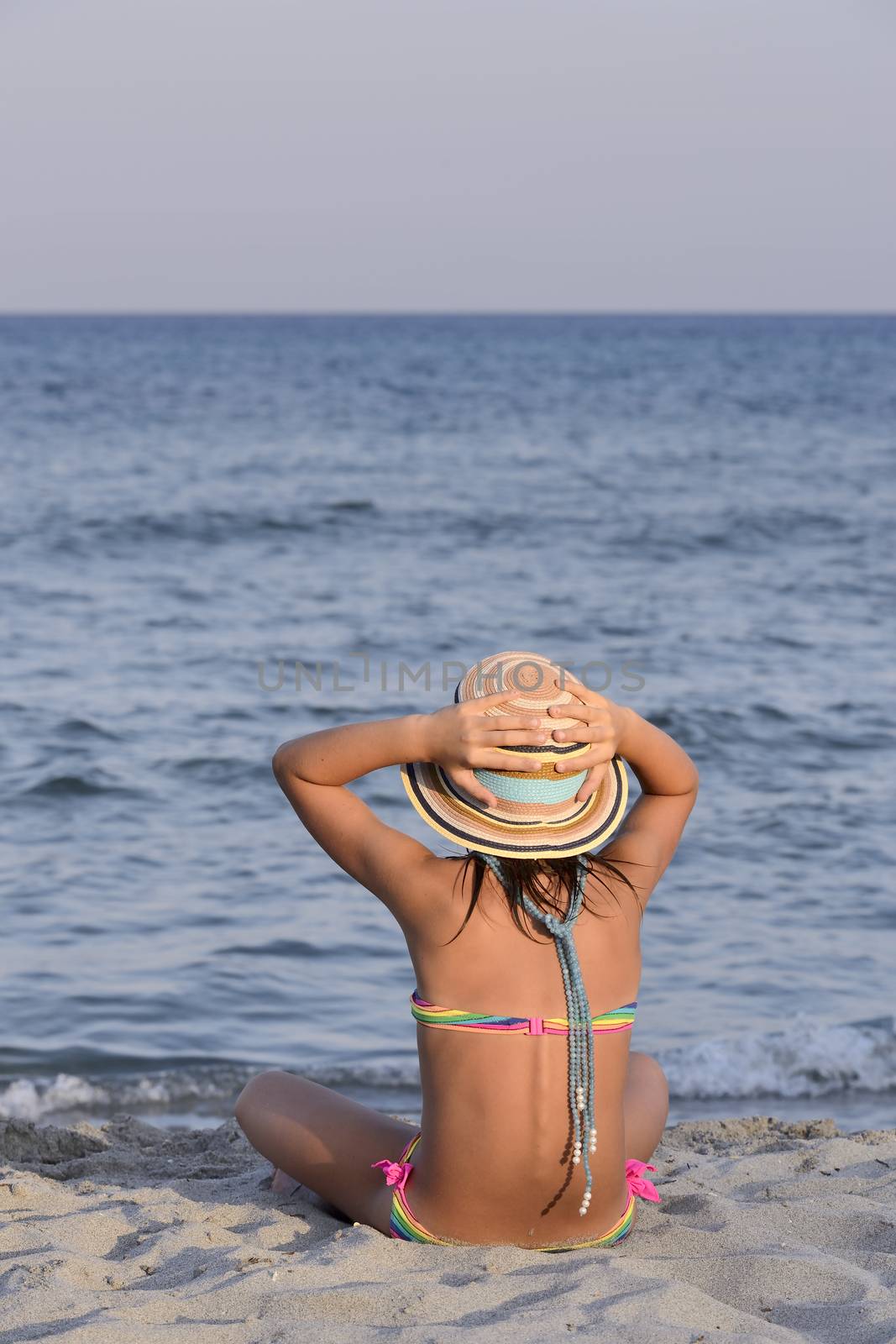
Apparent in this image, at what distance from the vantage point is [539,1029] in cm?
256

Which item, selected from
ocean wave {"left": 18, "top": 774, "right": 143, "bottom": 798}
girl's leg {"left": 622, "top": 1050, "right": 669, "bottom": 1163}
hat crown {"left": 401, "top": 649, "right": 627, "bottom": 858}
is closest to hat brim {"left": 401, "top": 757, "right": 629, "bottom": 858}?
hat crown {"left": 401, "top": 649, "right": 627, "bottom": 858}

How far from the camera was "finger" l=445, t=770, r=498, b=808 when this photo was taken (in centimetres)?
247

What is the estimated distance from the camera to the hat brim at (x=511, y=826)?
2479mm

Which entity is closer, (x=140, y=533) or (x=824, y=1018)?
(x=824, y=1018)

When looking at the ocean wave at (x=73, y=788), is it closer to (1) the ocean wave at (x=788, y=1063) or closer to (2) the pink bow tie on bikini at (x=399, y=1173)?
(1) the ocean wave at (x=788, y=1063)

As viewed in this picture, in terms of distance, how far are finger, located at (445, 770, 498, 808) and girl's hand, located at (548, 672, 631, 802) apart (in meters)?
0.13

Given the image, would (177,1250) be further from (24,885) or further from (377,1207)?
(24,885)

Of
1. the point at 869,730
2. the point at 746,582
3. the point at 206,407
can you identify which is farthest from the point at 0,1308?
the point at 206,407

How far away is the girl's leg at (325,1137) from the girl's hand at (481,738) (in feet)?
2.89

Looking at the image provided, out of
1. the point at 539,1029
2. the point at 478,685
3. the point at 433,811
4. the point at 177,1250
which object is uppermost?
the point at 478,685

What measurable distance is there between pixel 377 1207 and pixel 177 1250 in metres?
0.40

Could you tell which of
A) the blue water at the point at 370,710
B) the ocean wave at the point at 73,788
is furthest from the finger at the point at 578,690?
the ocean wave at the point at 73,788

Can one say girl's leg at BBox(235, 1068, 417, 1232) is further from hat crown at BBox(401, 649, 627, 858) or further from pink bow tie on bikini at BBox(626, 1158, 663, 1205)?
hat crown at BBox(401, 649, 627, 858)

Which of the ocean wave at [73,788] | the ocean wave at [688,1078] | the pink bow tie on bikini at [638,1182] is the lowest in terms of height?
the ocean wave at [688,1078]
